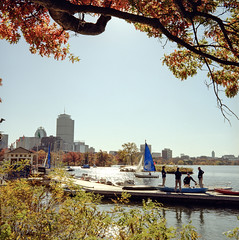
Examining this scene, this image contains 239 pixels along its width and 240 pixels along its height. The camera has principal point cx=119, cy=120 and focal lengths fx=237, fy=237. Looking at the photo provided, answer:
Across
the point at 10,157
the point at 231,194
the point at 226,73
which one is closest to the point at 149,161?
the point at 231,194

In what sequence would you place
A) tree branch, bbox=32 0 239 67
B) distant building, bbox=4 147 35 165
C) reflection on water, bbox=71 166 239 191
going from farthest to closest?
reflection on water, bbox=71 166 239 191 → distant building, bbox=4 147 35 165 → tree branch, bbox=32 0 239 67

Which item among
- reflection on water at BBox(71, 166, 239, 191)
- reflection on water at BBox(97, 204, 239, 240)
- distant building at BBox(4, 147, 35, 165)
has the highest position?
distant building at BBox(4, 147, 35, 165)

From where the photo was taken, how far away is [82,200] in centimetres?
423

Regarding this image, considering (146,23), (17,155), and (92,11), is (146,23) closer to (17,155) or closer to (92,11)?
(92,11)

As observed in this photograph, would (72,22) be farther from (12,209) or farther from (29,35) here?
(12,209)

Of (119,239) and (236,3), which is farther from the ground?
(236,3)

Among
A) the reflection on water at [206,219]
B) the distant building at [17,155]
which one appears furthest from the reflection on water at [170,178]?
the distant building at [17,155]

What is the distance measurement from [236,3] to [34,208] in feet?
20.8

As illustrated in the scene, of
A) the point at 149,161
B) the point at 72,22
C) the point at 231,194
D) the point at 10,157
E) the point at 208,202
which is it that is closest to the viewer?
the point at 72,22

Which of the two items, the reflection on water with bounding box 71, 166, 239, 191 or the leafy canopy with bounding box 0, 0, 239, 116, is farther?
the reflection on water with bounding box 71, 166, 239, 191

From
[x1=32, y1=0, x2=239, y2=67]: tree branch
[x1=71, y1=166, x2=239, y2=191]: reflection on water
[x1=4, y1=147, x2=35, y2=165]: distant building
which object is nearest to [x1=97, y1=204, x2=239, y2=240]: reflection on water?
[x1=71, y1=166, x2=239, y2=191]: reflection on water

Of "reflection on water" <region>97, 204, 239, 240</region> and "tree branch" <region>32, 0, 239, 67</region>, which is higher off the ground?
"tree branch" <region>32, 0, 239, 67</region>

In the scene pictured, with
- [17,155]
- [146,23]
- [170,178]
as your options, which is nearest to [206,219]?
[146,23]

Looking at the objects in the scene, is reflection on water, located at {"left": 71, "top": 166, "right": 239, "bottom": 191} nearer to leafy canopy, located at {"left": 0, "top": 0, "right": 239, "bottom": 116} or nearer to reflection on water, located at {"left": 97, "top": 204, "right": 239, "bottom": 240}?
reflection on water, located at {"left": 97, "top": 204, "right": 239, "bottom": 240}
